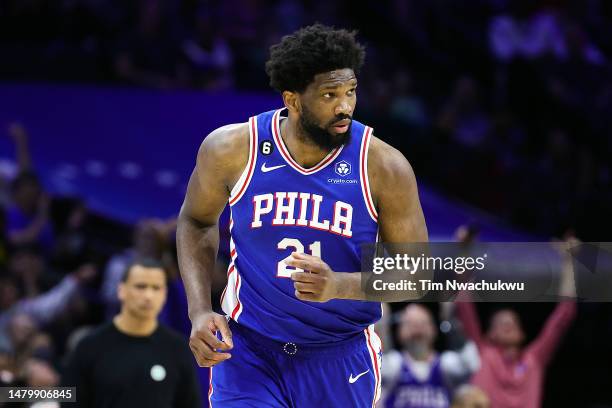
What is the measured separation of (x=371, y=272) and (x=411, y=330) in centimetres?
474

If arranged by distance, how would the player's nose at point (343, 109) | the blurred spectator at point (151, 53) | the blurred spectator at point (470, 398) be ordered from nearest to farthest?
the player's nose at point (343, 109) → the blurred spectator at point (470, 398) → the blurred spectator at point (151, 53)

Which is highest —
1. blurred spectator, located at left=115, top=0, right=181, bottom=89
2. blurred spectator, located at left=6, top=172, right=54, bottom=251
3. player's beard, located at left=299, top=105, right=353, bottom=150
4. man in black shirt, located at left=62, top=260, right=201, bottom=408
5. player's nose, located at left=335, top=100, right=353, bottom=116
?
blurred spectator, located at left=115, top=0, right=181, bottom=89

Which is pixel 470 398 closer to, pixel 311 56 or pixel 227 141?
pixel 227 141

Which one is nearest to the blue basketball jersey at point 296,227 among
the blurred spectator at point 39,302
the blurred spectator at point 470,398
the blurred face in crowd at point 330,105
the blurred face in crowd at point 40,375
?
the blurred face in crowd at point 330,105

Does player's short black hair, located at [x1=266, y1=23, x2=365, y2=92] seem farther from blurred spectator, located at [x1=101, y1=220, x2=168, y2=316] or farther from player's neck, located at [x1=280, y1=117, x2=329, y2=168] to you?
blurred spectator, located at [x1=101, y1=220, x2=168, y2=316]

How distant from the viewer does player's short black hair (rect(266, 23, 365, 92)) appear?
501 centimetres

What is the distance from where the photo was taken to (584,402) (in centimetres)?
1082

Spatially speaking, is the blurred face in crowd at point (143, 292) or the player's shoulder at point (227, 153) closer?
the player's shoulder at point (227, 153)

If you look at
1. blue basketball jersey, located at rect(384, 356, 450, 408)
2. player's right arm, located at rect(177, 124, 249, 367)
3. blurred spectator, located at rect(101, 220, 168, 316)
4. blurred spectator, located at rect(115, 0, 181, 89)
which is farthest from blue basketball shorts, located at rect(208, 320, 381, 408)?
blurred spectator, located at rect(115, 0, 181, 89)

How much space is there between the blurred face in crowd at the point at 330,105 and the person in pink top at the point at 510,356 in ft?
17.0

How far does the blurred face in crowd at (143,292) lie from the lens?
7.23 meters

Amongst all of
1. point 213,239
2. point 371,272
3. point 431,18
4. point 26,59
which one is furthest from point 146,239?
point 431,18

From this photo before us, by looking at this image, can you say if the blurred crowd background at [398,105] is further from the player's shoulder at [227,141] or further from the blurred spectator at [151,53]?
the player's shoulder at [227,141]

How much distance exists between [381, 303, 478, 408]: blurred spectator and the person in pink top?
0.83 feet
